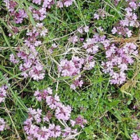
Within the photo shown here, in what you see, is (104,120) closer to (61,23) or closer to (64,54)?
(64,54)

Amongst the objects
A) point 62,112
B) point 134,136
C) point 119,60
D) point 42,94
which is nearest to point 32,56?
point 42,94

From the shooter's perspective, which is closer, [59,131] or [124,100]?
[59,131]

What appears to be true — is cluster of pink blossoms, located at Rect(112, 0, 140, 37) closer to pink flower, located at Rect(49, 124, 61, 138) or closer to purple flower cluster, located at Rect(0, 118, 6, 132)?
pink flower, located at Rect(49, 124, 61, 138)

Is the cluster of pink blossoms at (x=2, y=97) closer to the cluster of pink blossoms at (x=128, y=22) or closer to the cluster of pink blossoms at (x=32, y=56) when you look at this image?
the cluster of pink blossoms at (x=32, y=56)

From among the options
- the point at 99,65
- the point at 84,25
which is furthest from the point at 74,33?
the point at 99,65

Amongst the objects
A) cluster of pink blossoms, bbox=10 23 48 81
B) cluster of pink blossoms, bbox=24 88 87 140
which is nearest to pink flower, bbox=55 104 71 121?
cluster of pink blossoms, bbox=24 88 87 140

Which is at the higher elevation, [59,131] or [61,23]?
[61,23]
